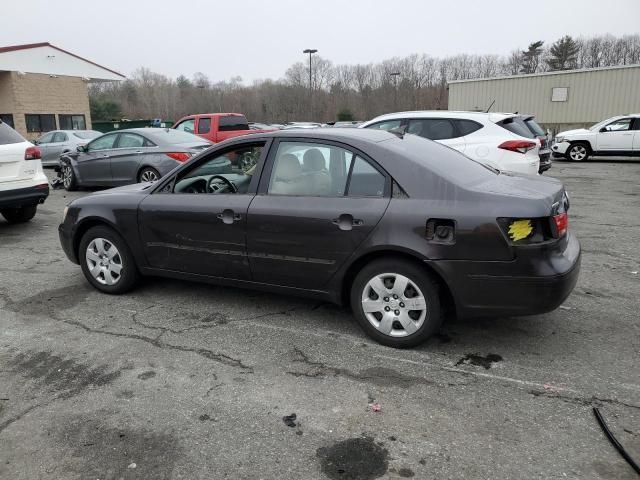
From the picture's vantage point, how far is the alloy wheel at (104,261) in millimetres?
4996

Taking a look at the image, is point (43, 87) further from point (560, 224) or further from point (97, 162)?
point (560, 224)

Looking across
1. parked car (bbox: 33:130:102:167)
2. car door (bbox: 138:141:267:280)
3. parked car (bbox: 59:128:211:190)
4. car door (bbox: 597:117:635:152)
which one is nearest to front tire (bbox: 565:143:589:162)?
car door (bbox: 597:117:635:152)

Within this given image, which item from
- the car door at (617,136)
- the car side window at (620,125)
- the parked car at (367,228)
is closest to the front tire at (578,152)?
the car door at (617,136)

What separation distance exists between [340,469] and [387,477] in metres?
0.23

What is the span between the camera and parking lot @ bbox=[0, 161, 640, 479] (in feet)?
8.66

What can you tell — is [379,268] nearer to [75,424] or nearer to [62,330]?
[75,424]

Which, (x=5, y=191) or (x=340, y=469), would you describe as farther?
(x=5, y=191)

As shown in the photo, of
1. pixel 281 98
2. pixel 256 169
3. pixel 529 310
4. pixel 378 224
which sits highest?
pixel 281 98

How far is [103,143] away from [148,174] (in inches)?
69.6

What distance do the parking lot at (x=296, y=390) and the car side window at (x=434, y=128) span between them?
160 inches

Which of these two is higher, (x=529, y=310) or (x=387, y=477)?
(x=529, y=310)

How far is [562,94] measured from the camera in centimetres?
2956

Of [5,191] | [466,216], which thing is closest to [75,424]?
[466,216]

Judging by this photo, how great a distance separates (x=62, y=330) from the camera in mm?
4305
